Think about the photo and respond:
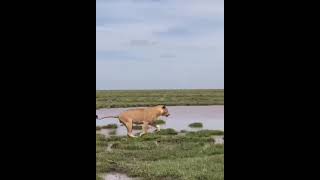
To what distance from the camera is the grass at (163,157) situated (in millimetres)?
4500

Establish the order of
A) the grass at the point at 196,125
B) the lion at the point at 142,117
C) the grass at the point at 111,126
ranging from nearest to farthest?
1. the lion at the point at 142,117
2. the grass at the point at 196,125
3. the grass at the point at 111,126

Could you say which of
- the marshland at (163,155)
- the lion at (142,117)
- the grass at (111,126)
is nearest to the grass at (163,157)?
the marshland at (163,155)

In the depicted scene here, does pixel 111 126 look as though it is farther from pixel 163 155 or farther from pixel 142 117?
pixel 163 155

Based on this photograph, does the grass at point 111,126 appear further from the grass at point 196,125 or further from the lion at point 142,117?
the lion at point 142,117

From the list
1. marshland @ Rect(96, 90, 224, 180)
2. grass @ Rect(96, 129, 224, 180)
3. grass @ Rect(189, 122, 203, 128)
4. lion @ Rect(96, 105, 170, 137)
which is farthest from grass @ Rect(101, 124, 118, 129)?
lion @ Rect(96, 105, 170, 137)

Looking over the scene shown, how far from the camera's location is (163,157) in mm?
5547

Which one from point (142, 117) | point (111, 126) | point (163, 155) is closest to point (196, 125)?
point (111, 126)

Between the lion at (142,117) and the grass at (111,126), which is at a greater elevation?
the lion at (142,117)

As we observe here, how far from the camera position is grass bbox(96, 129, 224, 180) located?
4500 mm

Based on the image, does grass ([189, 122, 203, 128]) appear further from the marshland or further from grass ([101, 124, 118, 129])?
grass ([101, 124, 118, 129])

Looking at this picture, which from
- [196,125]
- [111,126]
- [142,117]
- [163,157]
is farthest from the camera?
[111,126]
